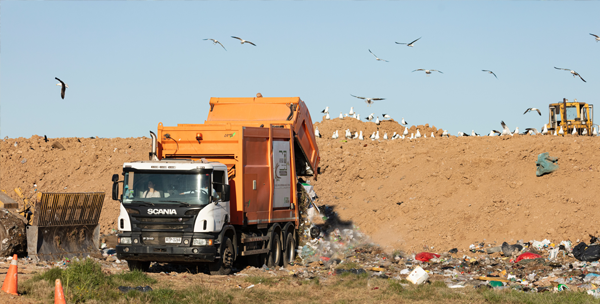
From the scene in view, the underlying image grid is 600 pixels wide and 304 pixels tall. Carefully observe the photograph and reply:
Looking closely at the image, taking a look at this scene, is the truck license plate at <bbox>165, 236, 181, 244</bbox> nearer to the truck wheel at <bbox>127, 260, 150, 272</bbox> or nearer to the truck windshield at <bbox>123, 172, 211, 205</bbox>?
the truck windshield at <bbox>123, 172, 211, 205</bbox>

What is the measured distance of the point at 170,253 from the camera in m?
11.8

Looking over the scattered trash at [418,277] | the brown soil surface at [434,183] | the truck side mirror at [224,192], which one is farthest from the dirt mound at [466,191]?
the truck side mirror at [224,192]

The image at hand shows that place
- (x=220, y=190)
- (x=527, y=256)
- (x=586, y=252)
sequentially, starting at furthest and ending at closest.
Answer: (x=527, y=256), (x=586, y=252), (x=220, y=190)

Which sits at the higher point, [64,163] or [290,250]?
[64,163]

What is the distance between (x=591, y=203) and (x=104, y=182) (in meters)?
19.3

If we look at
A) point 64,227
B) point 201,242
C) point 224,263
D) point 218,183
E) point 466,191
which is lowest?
point 224,263

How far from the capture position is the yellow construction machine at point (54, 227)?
13.5 metres

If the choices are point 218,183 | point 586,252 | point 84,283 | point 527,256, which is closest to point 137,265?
point 218,183

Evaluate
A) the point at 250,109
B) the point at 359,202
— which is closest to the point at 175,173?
the point at 250,109

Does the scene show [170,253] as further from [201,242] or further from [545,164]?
[545,164]

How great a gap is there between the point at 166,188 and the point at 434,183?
504 inches

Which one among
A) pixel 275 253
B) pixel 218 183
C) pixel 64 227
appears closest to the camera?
pixel 218 183

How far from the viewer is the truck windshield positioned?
465 inches

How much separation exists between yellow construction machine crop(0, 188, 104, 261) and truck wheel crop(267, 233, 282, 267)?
439 cm
